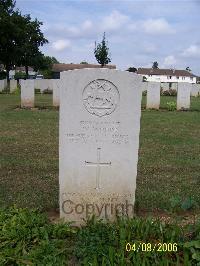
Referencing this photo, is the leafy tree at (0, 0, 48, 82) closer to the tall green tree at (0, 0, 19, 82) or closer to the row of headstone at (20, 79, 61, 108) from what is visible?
the tall green tree at (0, 0, 19, 82)

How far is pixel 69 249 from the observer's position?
154 inches

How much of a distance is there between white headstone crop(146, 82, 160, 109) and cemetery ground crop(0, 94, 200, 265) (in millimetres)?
8604

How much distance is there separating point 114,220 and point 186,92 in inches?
638

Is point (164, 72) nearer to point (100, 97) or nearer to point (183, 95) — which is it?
point (183, 95)

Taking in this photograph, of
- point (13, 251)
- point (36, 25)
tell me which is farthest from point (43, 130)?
point (36, 25)

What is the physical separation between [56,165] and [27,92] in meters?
11.8

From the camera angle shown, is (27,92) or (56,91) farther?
(56,91)

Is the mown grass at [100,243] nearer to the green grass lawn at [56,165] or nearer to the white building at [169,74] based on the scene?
the green grass lawn at [56,165]

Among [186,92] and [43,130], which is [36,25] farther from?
[43,130]

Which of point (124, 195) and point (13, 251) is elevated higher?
point (124, 195)

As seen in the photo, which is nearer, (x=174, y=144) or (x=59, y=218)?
(x=59, y=218)
